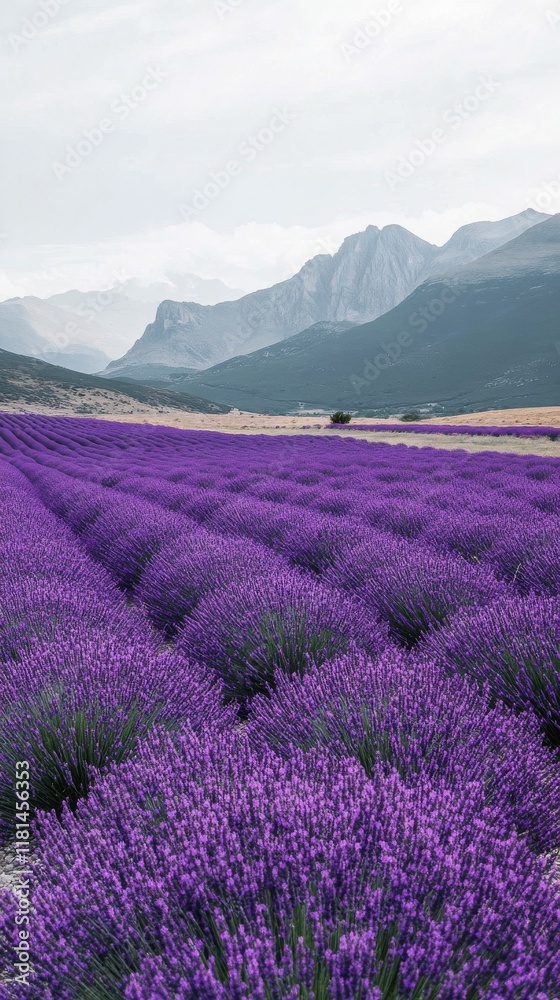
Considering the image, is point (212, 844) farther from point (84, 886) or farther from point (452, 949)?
point (452, 949)

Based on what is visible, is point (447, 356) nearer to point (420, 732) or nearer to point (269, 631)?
point (269, 631)

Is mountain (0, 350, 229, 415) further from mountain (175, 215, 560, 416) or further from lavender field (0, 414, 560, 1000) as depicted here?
lavender field (0, 414, 560, 1000)

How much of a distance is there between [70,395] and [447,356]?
76.3 metres

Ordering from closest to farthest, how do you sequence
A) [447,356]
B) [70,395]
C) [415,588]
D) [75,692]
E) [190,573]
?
[75,692] → [415,588] → [190,573] → [70,395] → [447,356]

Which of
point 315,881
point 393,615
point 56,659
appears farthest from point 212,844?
point 393,615

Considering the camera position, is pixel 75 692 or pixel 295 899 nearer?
pixel 295 899

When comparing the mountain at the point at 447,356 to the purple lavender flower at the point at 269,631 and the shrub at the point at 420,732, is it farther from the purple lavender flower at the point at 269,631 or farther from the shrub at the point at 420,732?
the shrub at the point at 420,732

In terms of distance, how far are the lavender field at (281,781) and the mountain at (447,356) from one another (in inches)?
3290

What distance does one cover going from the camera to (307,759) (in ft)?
4.40

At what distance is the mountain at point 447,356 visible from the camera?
329ft

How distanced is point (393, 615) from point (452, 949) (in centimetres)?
213

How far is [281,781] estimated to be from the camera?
1.16 m

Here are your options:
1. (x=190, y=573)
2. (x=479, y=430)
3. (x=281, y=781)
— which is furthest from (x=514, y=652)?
(x=479, y=430)

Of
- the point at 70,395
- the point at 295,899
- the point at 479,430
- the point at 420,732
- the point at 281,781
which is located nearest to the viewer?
the point at 295,899
